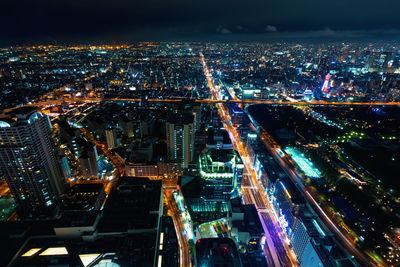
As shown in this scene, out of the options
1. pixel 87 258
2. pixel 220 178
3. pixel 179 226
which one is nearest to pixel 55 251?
pixel 87 258

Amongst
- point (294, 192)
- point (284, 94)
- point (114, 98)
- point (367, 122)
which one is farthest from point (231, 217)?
point (284, 94)

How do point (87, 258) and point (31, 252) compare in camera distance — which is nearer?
point (87, 258)

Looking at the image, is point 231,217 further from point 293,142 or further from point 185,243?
point 293,142

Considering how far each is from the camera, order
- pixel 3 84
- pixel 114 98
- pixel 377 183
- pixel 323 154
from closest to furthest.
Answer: pixel 377 183, pixel 323 154, pixel 114 98, pixel 3 84

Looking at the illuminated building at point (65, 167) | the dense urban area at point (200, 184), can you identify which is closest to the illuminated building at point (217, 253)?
the dense urban area at point (200, 184)

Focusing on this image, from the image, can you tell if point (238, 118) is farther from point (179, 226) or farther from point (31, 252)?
point (31, 252)
